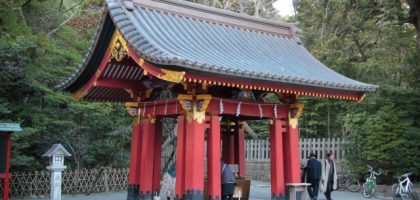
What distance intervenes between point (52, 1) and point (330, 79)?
11.6 metres

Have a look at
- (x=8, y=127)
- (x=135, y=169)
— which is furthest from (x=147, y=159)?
(x=8, y=127)

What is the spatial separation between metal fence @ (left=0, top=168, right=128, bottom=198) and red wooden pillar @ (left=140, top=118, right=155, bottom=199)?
6.65 meters

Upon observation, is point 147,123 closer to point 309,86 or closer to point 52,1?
point 309,86

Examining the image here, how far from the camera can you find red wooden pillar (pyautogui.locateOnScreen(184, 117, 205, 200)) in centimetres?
1009

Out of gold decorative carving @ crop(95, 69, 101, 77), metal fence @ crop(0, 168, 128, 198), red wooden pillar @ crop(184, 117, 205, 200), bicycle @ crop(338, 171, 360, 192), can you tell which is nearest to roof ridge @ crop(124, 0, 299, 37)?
gold decorative carving @ crop(95, 69, 101, 77)

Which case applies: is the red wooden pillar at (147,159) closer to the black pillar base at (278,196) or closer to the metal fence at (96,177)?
the black pillar base at (278,196)

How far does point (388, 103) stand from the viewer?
58.6 feet

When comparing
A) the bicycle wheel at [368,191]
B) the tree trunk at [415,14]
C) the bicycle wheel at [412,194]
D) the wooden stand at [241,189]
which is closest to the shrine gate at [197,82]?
the wooden stand at [241,189]

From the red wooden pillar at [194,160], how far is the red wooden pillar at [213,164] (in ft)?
1.02

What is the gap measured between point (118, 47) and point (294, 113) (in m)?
4.82

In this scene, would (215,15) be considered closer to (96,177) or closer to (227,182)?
(227,182)

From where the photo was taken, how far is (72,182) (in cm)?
1784

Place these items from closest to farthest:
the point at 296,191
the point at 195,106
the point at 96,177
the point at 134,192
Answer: the point at 195,106
the point at 296,191
the point at 134,192
the point at 96,177

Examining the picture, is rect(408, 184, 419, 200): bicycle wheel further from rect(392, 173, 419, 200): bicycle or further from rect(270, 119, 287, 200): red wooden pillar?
rect(270, 119, 287, 200): red wooden pillar
